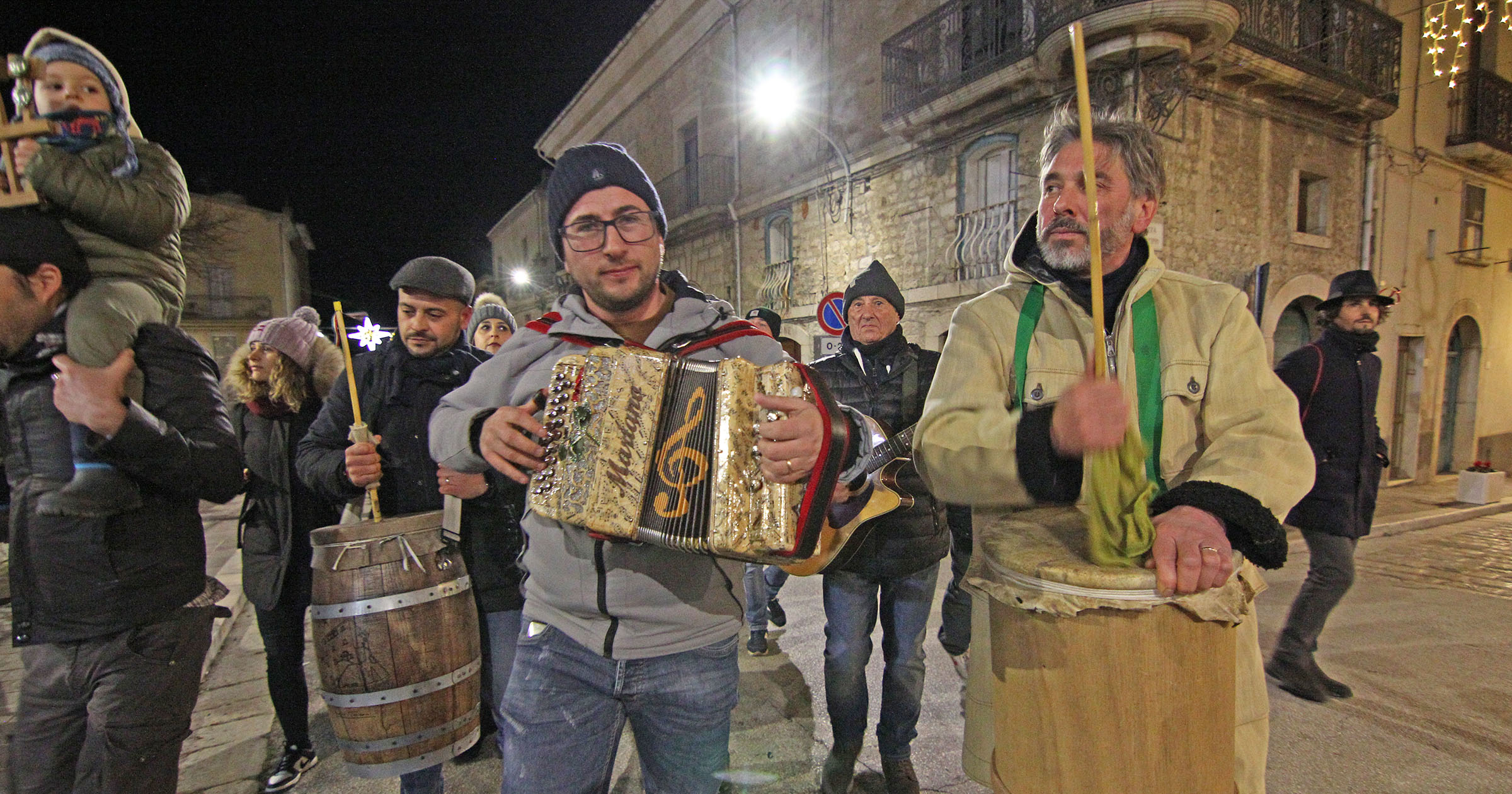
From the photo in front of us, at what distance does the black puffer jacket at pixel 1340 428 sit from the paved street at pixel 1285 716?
104 centimetres

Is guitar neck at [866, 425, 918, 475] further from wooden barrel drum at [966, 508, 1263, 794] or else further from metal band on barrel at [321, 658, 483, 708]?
metal band on barrel at [321, 658, 483, 708]

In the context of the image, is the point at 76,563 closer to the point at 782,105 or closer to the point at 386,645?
the point at 386,645

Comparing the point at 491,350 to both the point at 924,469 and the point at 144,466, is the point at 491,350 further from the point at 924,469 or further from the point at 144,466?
the point at 924,469

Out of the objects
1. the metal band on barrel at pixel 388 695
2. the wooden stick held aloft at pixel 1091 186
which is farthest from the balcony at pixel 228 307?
the wooden stick held aloft at pixel 1091 186

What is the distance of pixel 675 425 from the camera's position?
1633mm

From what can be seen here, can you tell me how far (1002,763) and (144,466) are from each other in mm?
2529

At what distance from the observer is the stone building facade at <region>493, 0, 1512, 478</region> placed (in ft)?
29.8

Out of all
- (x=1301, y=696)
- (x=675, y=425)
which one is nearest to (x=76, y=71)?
(x=675, y=425)

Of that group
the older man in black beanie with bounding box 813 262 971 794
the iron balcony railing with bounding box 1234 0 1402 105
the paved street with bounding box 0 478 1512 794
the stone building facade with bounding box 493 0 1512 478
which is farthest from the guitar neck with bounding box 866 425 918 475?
the iron balcony railing with bounding box 1234 0 1402 105

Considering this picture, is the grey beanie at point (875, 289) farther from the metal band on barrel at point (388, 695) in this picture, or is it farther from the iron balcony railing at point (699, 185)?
the iron balcony railing at point (699, 185)

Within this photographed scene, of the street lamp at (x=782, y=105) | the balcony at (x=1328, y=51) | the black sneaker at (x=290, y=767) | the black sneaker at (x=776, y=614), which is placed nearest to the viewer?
the black sneaker at (x=290, y=767)

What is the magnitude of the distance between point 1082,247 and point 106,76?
307cm

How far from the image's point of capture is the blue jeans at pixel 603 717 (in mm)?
1734

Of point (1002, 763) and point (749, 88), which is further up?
point (749, 88)
